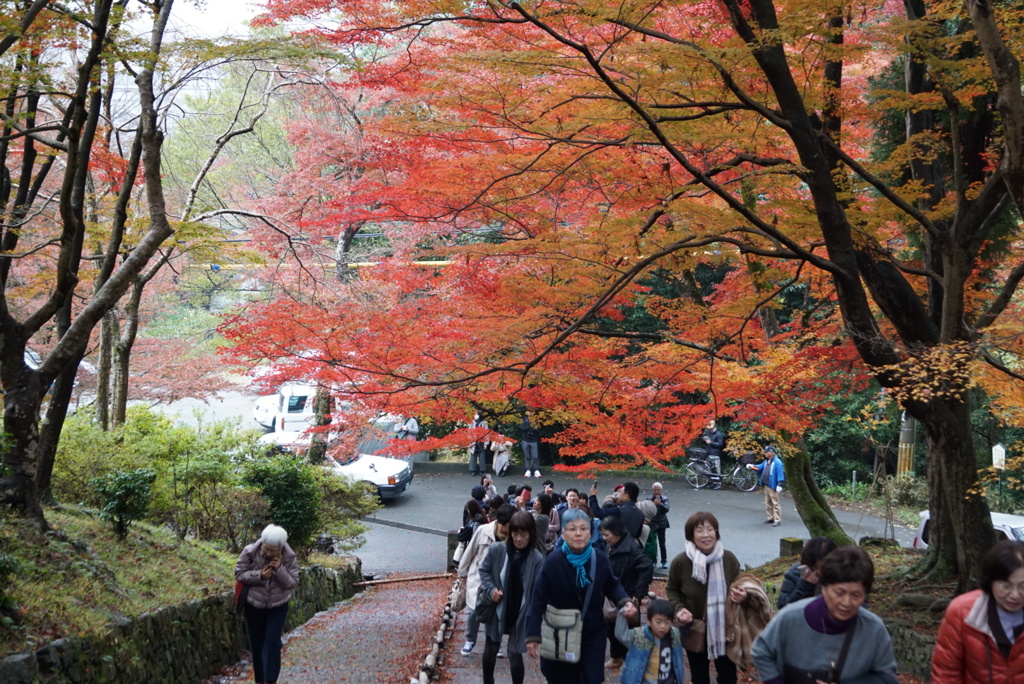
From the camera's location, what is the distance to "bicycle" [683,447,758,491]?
21312 millimetres

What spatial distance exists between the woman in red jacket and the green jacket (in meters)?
1.74

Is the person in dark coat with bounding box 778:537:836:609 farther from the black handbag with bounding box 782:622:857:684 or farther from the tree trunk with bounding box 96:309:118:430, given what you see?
the tree trunk with bounding box 96:309:118:430

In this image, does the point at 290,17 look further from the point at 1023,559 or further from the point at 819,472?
the point at 819,472

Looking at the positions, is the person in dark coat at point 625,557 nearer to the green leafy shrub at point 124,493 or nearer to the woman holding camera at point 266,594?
the woman holding camera at point 266,594

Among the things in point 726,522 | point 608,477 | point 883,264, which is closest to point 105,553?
point 883,264

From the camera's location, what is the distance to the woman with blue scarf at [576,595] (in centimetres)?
473

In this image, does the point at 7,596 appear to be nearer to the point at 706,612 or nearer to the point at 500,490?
the point at 706,612

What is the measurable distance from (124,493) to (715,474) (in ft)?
56.1

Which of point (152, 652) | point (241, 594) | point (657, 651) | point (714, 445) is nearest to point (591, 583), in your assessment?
point (657, 651)

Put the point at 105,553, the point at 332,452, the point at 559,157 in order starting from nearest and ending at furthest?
the point at 105,553 → the point at 559,157 → the point at 332,452

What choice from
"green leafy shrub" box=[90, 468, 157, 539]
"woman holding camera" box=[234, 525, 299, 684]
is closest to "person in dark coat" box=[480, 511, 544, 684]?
"woman holding camera" box=[234, 525, 299, 684]

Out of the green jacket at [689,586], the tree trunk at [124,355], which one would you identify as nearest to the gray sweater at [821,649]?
the green jacket at [689,586]

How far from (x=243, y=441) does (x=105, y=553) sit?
13.1 ft

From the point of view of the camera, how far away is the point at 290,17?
9.52m
